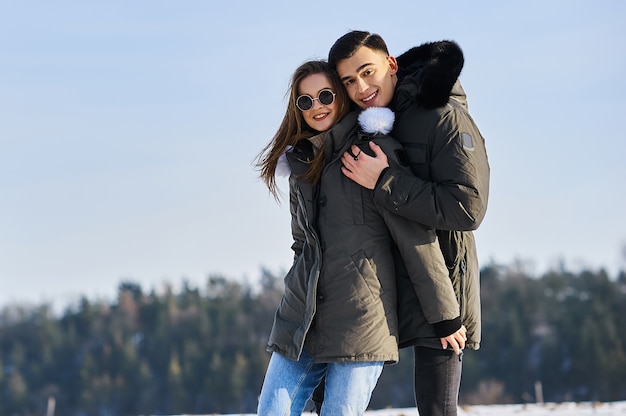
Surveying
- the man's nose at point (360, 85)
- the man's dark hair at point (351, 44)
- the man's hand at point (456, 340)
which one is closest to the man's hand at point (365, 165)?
the man's nose at point (360, 85)

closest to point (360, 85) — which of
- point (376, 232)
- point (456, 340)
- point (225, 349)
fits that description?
point (376, 232)

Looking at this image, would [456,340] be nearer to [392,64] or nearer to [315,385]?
[315,385]

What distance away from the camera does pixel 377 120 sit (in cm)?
369

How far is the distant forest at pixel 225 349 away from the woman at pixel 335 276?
57.2m

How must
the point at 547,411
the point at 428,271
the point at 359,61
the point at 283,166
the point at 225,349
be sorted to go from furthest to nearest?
the point at 225,349, the point at 547,411, the point at 283,166, the point at 359,61, the point at 428,271

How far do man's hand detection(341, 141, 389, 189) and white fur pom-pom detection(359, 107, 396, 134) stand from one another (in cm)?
5

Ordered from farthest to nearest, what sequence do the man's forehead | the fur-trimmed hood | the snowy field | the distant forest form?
1. the distant forest
2. the snowy field
3. the man's forehead
4. the fur-trimmed hood

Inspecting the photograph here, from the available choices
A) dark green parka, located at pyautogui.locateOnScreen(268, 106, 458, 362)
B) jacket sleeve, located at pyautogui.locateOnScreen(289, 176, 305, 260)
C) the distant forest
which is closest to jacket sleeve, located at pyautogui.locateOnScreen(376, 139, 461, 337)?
dark green parka, located at pyautogui.locateOnScreen(268, 106, 458, 362)

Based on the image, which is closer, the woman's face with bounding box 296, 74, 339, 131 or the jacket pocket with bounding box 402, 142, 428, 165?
the jacket pocket with bounding box 402, 142, 428, 165

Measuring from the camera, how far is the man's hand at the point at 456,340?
361 centimetres

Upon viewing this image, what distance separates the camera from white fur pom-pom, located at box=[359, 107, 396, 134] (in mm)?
3693

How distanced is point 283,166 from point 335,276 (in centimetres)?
51

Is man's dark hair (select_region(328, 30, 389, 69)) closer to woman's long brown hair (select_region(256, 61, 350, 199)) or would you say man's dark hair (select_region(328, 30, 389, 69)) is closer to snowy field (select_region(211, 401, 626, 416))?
woman's long brown hair (select_region(256, 61, 350, 199))

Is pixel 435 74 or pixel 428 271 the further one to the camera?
pixel 435 74
